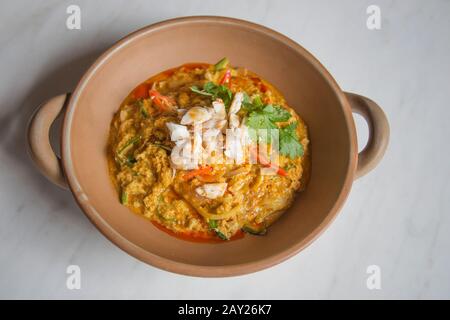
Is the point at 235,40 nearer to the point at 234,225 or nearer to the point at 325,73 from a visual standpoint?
the point at 325,73

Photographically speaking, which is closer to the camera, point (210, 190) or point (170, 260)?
point (170, 260)

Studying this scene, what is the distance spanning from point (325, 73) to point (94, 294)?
2509 mm

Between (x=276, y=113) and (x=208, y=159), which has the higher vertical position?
(x=276, y=113)

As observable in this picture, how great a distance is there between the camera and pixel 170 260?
3.12m

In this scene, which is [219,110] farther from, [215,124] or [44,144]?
[44,144]

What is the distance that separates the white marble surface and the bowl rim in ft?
2.33

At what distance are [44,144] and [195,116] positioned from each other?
1.06m

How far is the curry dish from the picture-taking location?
3.36 metres

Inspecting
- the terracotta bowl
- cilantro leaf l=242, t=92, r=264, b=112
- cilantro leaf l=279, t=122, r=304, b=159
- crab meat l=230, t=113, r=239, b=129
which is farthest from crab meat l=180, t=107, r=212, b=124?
the terracotta bowl

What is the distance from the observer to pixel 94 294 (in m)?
3.85

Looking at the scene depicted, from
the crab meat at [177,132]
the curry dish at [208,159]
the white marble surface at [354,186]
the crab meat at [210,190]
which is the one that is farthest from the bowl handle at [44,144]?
the crab meat at [210,190]

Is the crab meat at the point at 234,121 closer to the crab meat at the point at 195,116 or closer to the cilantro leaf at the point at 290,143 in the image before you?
the crab meat at the point at 195,116

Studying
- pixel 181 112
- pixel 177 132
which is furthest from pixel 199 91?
pixel 177 132

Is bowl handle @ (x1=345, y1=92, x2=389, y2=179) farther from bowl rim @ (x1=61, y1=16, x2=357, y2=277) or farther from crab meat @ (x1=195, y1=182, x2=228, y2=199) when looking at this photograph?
crab meat @ (x1=195, y1=182, x2=228, y2=199)
